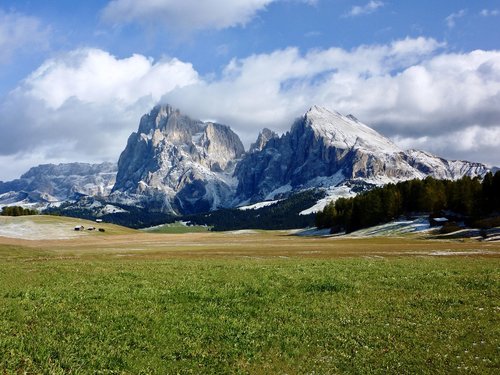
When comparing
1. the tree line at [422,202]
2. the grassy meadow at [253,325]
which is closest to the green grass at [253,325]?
the grassy meadow at [253,325]

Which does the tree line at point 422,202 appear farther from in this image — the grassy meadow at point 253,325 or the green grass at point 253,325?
the grassy meadow at point 253,325

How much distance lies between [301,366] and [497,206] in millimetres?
138139

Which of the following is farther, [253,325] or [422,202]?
[422,202]

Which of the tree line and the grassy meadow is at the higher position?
the tree line

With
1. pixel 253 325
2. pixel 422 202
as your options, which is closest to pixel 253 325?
pixel 253 325

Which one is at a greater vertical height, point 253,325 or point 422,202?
point 422,202

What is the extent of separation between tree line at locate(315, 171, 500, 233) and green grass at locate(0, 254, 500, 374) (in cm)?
11366

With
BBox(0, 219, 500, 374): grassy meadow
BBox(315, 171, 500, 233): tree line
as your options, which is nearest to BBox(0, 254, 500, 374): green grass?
BBox(0, 219, 500, 374): grassy meadow

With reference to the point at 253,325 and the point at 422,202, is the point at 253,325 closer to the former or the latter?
the point at 253,325

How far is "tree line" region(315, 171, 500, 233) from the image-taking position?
132500mm

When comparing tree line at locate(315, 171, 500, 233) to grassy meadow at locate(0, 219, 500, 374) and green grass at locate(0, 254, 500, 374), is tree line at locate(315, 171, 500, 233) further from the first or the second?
grassy meadow at locate(0, 219, 500, 374)

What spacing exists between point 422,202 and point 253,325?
15267cm

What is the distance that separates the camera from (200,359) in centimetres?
1700

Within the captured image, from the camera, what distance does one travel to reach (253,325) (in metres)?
21.2
